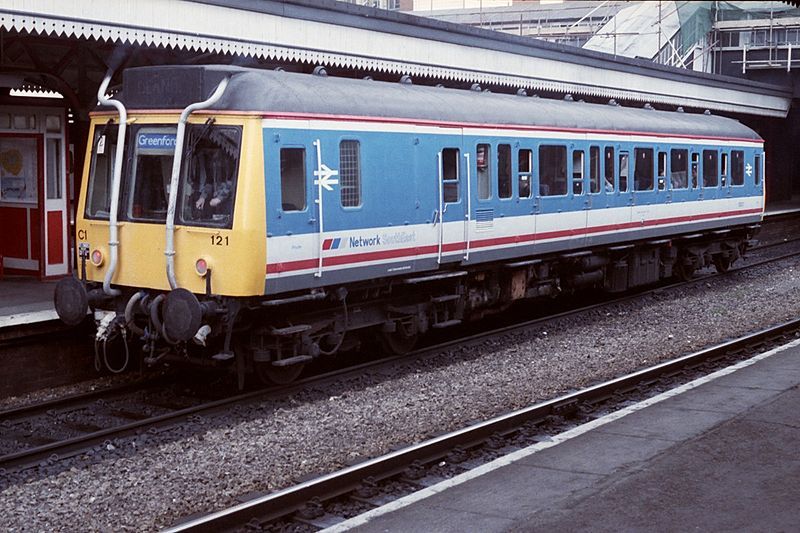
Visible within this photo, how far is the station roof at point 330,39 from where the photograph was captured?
11469 millimetres

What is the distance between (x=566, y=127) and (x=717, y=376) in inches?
232

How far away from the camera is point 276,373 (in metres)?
11.7

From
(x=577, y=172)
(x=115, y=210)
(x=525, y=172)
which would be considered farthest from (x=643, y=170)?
(x=115, y=210)

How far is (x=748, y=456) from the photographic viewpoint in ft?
27.3

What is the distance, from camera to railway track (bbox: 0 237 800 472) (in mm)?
9239

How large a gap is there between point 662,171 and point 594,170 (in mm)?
2832

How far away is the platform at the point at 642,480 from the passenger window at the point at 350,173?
3.81 metres

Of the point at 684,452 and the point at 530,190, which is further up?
the point at 530,190

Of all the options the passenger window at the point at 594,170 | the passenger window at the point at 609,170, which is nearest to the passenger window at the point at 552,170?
the passenger window at the point at 594,170

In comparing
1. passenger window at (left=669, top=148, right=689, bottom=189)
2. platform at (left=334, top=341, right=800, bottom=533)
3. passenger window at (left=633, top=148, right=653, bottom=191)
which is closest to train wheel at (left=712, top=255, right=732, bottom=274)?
passenger window at (left=669, top=148, right=689, bottom=189)

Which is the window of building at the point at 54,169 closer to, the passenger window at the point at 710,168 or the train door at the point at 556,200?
the train door at the point at 556,200

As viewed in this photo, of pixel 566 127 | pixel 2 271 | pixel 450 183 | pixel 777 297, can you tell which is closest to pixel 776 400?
pixel 450 183

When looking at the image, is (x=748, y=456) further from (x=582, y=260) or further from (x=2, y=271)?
(x=2, y=271)

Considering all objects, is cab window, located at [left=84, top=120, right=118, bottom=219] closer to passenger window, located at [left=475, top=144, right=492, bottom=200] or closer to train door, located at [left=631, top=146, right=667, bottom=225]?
passenger window, located at [left=475, top=144, right=492, bottom=200]
